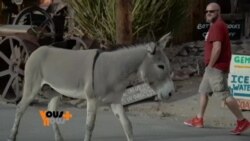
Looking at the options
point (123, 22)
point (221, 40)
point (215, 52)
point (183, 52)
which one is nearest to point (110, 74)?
point (215, 52)

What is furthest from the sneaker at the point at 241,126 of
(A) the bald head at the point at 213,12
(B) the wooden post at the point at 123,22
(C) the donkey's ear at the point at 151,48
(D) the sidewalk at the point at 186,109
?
(B) the wooden post at the point at 123,22

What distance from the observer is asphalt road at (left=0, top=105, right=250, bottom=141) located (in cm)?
801

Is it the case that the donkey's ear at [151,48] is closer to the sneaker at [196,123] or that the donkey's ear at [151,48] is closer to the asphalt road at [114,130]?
the asphalt road at [114,130]

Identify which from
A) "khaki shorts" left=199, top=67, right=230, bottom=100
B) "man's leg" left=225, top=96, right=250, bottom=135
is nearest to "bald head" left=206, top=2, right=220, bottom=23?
"khaki shorts" left=199, top=67, right=230, bottom=100

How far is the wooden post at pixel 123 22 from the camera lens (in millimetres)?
10336

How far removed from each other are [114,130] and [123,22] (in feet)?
8.42

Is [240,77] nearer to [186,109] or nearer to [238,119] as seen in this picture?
[186,109]

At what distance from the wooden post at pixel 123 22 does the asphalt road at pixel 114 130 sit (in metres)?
1.55

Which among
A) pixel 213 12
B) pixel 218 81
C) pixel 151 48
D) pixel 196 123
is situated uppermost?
pixel 213 12

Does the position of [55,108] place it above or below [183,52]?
above

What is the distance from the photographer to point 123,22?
34.4 ft

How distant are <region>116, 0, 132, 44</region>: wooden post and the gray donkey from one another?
12.0ft

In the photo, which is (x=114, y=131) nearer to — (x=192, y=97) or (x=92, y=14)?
(x=192, y=97)

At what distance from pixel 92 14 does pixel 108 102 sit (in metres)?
6.36
